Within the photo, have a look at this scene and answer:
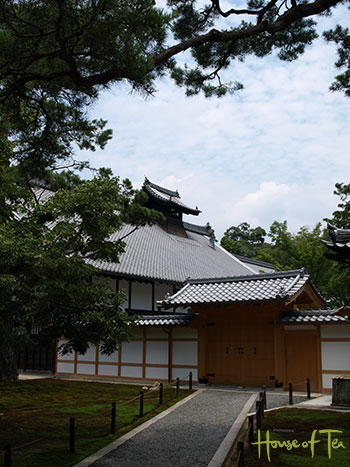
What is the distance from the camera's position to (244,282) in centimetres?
1734

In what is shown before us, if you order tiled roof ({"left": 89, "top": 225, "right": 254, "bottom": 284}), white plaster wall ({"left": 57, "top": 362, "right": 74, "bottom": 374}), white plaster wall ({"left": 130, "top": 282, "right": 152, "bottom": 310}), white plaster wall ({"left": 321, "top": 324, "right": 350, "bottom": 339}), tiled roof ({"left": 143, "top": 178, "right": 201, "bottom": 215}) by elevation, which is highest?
tiled roof ({"left": 143, "top": 178, "right": 201, "bottom": 215})

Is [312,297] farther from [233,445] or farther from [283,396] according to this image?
[233,445]

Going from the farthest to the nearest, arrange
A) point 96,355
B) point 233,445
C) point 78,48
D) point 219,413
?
point 96,355 < point 219,413 < point 233,445 < point 78,48

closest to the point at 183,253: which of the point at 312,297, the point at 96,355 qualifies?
the point at 96,355

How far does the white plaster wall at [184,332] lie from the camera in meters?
17.5

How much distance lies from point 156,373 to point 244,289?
16.2 feet

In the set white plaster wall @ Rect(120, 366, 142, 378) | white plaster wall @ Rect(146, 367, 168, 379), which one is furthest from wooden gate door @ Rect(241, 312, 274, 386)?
white plaster wall @ Rect(120, 366, 142, 378)

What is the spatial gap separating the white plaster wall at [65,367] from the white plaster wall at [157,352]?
4119 millimetres

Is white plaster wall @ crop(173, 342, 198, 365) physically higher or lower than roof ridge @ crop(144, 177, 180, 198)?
lower

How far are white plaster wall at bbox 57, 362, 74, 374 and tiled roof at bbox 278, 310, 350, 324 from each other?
9.86 meters

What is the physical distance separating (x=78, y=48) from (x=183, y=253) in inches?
906

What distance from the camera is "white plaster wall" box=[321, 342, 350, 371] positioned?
49.0 ft

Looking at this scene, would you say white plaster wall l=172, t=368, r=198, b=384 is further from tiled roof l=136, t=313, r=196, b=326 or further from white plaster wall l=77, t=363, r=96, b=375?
white plaster wall l=77, t=363, r=96, b=375

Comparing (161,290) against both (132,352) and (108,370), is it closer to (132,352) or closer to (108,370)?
(132,352)
